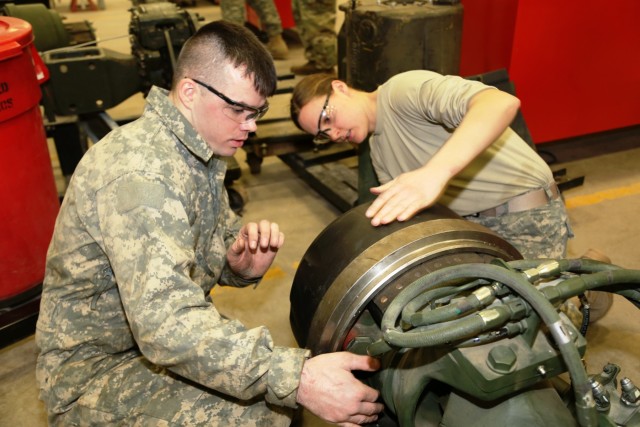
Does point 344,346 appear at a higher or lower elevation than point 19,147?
lower

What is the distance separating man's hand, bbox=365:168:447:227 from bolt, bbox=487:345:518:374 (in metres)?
0.47

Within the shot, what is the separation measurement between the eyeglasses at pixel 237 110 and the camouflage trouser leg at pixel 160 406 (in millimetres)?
722

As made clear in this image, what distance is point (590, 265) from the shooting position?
50.2 inches

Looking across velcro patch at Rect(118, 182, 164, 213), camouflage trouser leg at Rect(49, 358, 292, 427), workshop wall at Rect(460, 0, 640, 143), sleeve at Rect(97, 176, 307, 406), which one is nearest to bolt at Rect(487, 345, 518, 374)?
sleeve at Rect(97, 176, 307, 406)

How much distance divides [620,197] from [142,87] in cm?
287

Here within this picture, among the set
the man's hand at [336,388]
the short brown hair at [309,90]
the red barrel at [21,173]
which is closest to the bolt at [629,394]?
the man's hand at [336,388]

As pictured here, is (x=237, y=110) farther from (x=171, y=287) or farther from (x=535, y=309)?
(x=535, y=309)

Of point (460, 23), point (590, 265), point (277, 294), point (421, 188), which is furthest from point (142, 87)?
point (590, 265)

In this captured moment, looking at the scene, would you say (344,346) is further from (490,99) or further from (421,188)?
(490,99)

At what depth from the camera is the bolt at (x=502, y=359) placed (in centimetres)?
117

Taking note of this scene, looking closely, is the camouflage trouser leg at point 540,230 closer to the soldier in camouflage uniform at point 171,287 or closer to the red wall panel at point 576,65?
the soldier in camouflage uniform at point 171,287

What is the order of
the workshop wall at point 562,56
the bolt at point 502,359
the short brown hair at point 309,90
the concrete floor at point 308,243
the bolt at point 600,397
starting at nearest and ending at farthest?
the bolt at point 502,359
the bolt at point 600,397
the short brown hair at point 309,90
the concrete floor at point 308,243
the workshop wall at point 562,56

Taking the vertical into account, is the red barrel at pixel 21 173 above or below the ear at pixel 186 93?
below

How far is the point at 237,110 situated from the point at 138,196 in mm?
356
